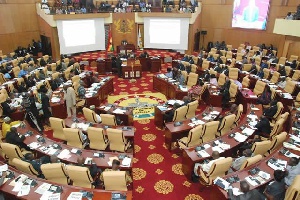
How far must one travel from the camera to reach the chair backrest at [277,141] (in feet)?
22.0

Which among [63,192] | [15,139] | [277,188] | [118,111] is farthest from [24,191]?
[277,188]

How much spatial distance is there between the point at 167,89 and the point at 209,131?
15.8 feet

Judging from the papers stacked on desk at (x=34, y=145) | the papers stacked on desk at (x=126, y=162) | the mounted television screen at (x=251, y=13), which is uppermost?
the mounted television screen at (x=251, y=13)

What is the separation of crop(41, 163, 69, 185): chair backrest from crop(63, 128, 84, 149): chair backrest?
152 centimetres

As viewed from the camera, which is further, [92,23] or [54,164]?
[92,23]

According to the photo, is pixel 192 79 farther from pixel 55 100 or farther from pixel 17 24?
pixel 17 24

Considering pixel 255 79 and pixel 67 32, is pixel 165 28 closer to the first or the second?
pixel 67 32

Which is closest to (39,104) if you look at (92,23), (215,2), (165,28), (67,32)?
(67,32)

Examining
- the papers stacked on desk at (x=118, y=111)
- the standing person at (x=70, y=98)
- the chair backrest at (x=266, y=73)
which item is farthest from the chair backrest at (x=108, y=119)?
the chair backrest at (x=266, y=73)

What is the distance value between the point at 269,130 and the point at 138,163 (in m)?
4.03

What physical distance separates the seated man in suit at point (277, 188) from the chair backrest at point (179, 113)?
3.86m

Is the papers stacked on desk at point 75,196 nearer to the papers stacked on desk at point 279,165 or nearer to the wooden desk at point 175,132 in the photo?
the wooden desk at point 175,132

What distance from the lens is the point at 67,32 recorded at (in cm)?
1766

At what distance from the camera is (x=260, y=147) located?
256 inches
